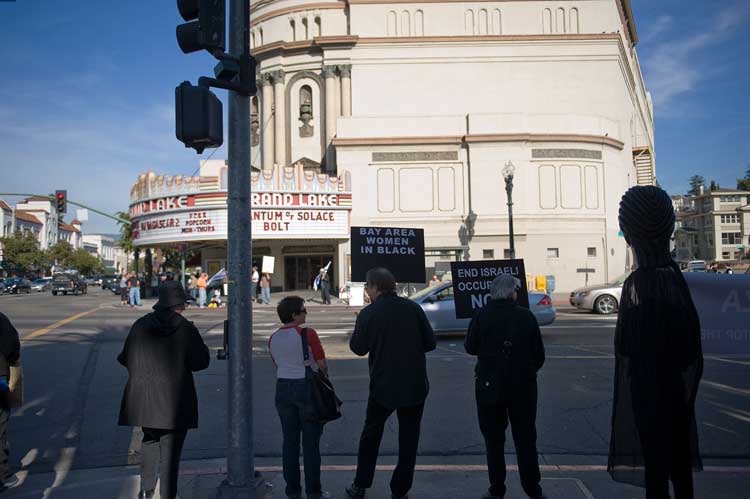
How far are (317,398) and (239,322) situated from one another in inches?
31.4

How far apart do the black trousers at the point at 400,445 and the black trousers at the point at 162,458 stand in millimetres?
1349

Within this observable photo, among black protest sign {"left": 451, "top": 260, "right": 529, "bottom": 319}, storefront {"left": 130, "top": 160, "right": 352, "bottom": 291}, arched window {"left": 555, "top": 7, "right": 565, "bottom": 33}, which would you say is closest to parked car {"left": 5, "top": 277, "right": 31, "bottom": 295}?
storefront {"left": 130, "top": 160, "right": 352, "bottom": 291}

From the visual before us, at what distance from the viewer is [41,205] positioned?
378ft

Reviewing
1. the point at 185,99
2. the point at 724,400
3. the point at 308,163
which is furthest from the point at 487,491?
the point at 308,163

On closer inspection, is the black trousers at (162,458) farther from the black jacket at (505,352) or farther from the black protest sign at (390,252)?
the black protest sign at (390,252)

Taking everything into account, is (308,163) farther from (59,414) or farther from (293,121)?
(59,414)

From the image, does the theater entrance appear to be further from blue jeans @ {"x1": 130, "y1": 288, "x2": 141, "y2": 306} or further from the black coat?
the black coat

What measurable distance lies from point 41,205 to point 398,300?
413ft

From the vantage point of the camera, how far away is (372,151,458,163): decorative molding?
35375 millimetres

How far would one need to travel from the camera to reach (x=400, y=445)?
4.86m

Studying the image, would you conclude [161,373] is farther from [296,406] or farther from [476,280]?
[476,280]

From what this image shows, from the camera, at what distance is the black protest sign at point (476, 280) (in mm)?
8727

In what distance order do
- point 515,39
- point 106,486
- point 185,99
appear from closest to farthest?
point 185,99
point 106,486
point 515,39

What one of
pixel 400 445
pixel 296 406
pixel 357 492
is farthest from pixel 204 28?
pixel 357 492
